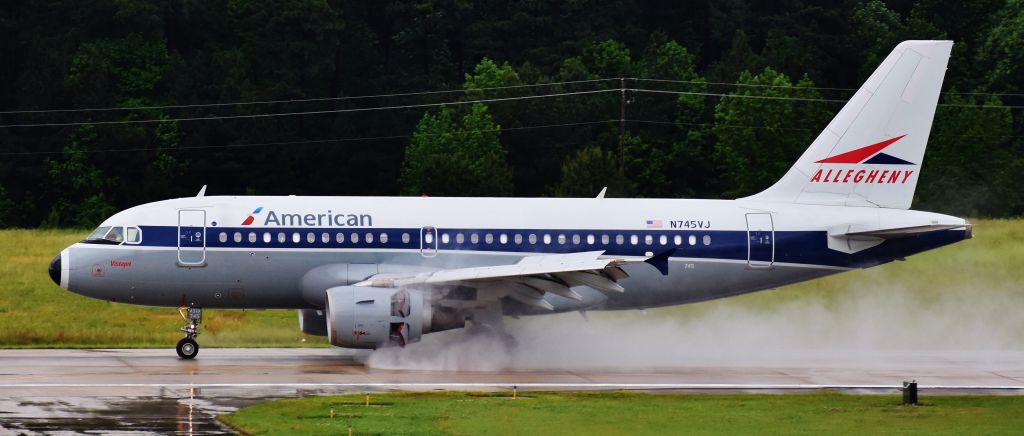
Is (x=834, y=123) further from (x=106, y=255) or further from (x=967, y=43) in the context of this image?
(x=967, y=43)

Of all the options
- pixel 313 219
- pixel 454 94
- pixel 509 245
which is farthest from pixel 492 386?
pixel 454 94

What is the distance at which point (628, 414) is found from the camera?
29.0 meters

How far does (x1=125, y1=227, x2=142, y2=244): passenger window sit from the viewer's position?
122 feet

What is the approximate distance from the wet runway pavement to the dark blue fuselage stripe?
242 centimetres

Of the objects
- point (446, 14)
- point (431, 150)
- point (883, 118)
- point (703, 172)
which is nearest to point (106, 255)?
point (883, 118)

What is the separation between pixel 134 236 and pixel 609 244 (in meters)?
10.6

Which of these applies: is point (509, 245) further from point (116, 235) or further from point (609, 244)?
point (116, 235)

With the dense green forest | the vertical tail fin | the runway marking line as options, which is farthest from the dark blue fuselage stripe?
the dense green forest

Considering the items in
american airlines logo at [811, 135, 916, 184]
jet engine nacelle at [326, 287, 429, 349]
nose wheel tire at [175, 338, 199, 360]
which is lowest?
nose wheel tire at [175, 338, 199, 360]

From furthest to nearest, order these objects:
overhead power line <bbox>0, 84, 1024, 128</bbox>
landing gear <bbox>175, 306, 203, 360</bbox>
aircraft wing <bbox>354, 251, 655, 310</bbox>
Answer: overhead power line <bbox>0, 84, 1024, 128</bbox> → landing gear <bbox>175, 306, 203, 360</bbox> → aircraft wing <bbox>354, 251, 655, 310</bbox>

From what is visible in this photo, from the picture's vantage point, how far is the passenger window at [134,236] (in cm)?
3722

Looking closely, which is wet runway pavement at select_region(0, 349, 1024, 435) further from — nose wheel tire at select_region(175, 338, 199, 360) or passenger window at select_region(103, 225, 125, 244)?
passenger window at select_region(103, 225, 125, 244)

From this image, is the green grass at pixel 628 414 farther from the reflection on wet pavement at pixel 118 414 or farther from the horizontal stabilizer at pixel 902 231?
the horizontal stabilizer at pixel 902 231

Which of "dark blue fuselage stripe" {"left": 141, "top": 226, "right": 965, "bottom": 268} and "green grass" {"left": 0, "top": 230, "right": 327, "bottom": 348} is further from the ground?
"dark blue fuselage stripe" {"left": 141, "top": 226, "right": 965, "bottom": 268}
